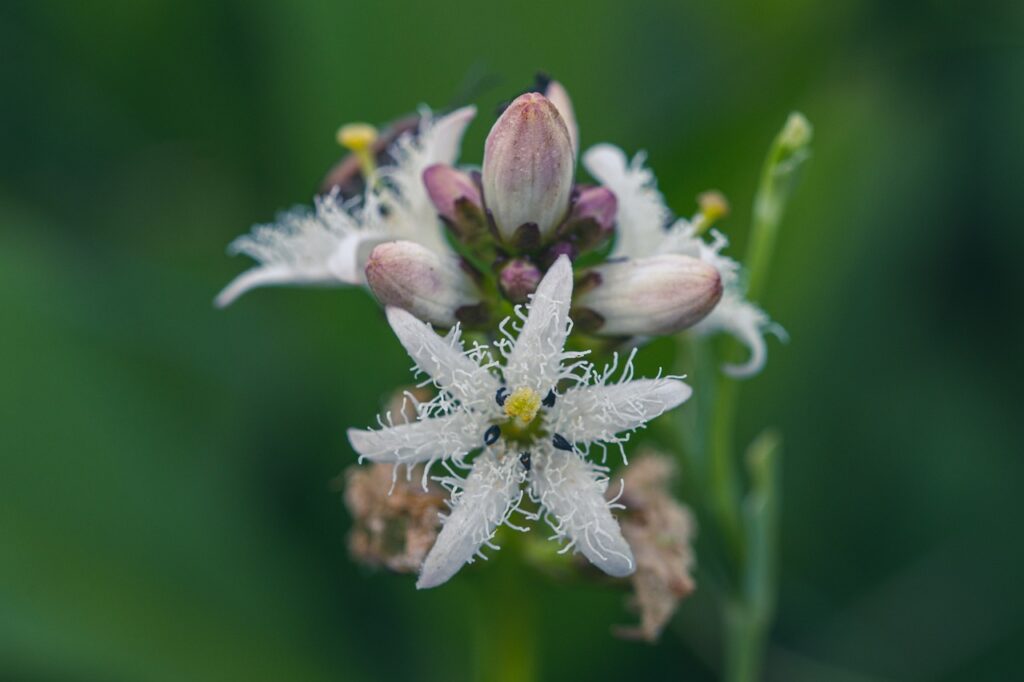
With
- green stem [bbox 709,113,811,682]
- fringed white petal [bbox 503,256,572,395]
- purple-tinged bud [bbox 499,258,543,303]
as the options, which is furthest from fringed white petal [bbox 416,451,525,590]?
green stem [bbox 709,113,811,682]

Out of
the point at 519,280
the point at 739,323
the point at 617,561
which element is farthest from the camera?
the point at 739,323

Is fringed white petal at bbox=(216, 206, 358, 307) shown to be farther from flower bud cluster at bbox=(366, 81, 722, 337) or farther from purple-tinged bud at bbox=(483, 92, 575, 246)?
purple-tinged bud at bbox=(483, 92, 575, 246)

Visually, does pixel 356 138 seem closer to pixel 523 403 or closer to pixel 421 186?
pixel 421 186

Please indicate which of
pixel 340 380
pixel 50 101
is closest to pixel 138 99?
pixel 50 101

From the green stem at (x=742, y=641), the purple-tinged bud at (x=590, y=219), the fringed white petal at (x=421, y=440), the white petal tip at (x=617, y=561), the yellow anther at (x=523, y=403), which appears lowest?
the white petal tip at (x=617, y=561)

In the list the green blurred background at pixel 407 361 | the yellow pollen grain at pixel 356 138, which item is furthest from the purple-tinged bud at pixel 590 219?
the green blurred background at pixel 407 361

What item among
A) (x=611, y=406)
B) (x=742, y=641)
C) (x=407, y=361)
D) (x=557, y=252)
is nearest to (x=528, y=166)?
(x=557, y=252)

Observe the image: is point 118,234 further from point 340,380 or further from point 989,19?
point 989,19

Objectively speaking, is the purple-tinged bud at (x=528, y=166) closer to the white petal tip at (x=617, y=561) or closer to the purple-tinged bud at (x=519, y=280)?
the purple-tinged bud at (x=519, y=280)
